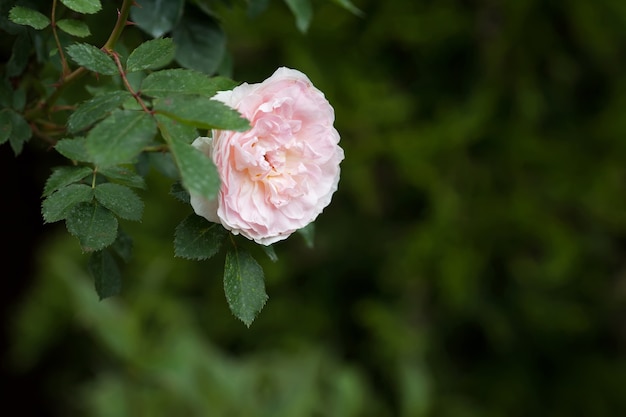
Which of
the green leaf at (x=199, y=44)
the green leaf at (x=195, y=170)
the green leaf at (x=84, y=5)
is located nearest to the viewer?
the green leaf at (x=195, y=170)

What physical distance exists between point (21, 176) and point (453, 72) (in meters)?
1.34

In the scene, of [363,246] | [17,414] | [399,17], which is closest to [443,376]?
[363,246]

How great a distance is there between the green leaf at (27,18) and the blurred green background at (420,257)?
123 cm

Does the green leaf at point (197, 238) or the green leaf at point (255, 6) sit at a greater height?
the green leaf at point (197, 238)

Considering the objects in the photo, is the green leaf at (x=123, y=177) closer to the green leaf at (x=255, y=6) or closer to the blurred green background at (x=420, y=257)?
the green leaf at (x=255, y=6)

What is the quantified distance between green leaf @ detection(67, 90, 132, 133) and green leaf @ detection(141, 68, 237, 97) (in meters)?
0.02

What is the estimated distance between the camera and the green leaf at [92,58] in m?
0.55

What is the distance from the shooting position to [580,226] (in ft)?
6.97

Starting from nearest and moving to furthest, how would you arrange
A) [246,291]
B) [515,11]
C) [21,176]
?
[246,291]
[515,11]
[21,176]

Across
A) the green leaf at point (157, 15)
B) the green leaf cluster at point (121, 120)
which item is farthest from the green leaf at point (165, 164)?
the green leaf at point (157, 15)

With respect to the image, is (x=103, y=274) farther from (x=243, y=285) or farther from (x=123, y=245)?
(x=243, y=285)

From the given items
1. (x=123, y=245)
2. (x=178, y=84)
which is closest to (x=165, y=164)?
(x=123, y=245)

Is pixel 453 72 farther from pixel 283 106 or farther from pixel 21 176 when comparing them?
pixel 283 106

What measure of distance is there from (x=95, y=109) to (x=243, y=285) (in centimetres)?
16
